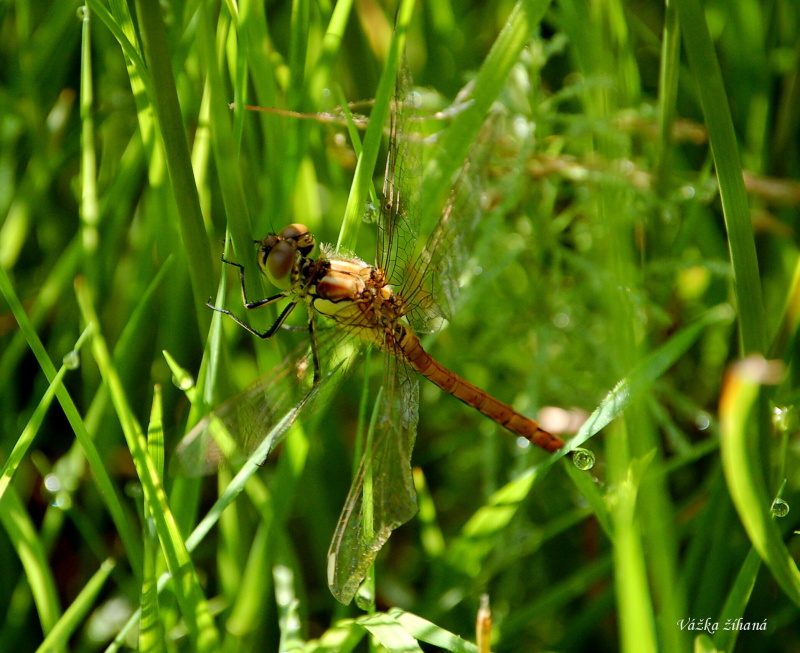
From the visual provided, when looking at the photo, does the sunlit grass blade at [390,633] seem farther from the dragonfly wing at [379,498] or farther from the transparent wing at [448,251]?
the transparent wing at [448,251]

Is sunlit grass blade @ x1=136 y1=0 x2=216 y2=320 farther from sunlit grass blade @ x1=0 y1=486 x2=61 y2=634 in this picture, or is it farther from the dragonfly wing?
sunlit grass blade @ x1=0 y1=486 x2=61 y2=634

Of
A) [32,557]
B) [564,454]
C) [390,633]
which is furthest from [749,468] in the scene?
[32,557]

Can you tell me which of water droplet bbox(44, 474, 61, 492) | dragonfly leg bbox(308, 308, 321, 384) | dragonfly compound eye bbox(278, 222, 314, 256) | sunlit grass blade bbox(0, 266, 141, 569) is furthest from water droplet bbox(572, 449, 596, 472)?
water droplet bbox(44, 474, 61, 492)

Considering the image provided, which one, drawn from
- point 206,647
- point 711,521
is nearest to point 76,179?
point 206,647

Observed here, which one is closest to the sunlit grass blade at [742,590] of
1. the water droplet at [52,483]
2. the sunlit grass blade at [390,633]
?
the sunlit grass blade at [390,633]

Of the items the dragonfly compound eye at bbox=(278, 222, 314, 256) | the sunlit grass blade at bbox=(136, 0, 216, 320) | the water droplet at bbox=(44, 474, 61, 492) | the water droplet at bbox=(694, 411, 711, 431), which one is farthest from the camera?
the water droplet at bbox=(694, 411, 711, 431)

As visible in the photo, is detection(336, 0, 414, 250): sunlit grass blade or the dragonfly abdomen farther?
the dragonfly abdomen

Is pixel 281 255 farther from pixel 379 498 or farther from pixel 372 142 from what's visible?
pixel 379 498

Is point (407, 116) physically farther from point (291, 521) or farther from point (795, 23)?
point (795, 23)
